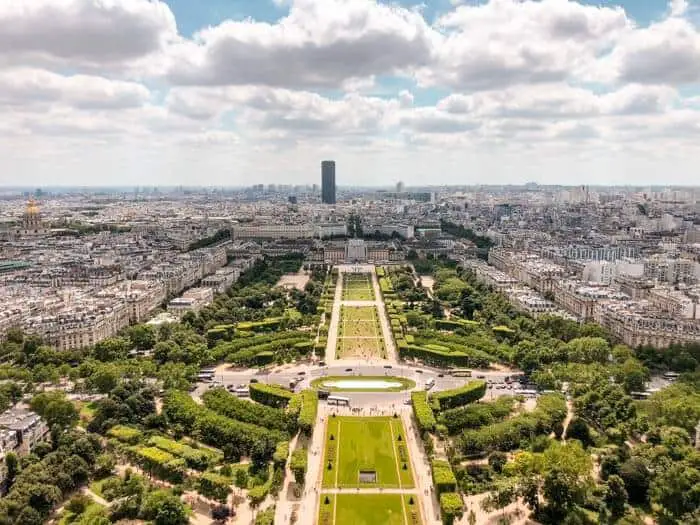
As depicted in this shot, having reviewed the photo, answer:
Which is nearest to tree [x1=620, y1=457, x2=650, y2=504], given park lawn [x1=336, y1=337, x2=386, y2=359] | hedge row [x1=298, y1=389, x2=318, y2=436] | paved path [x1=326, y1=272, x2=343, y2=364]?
hedge row [x1=298, y1=389, x2=318, y2=436]

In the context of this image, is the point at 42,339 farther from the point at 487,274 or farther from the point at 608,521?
the point at 487,274

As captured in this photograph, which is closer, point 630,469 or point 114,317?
point 630,469

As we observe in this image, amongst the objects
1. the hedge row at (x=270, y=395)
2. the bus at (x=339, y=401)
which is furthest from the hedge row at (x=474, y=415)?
the hedge row at (x=270, y=395)

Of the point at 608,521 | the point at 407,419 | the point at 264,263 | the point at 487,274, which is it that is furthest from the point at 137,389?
the point at 264,263

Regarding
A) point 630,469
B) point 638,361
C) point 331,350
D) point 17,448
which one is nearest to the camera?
point 630,469

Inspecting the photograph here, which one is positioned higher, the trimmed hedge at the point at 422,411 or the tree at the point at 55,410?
the tree at the point at 55,410

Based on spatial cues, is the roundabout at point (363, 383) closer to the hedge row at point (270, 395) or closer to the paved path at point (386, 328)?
the hedge row at point (270, 395)

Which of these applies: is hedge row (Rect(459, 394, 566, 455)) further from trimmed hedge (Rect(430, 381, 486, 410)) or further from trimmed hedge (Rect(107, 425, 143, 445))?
trimmed hedge (Rect(107, 425, 143, 445))
